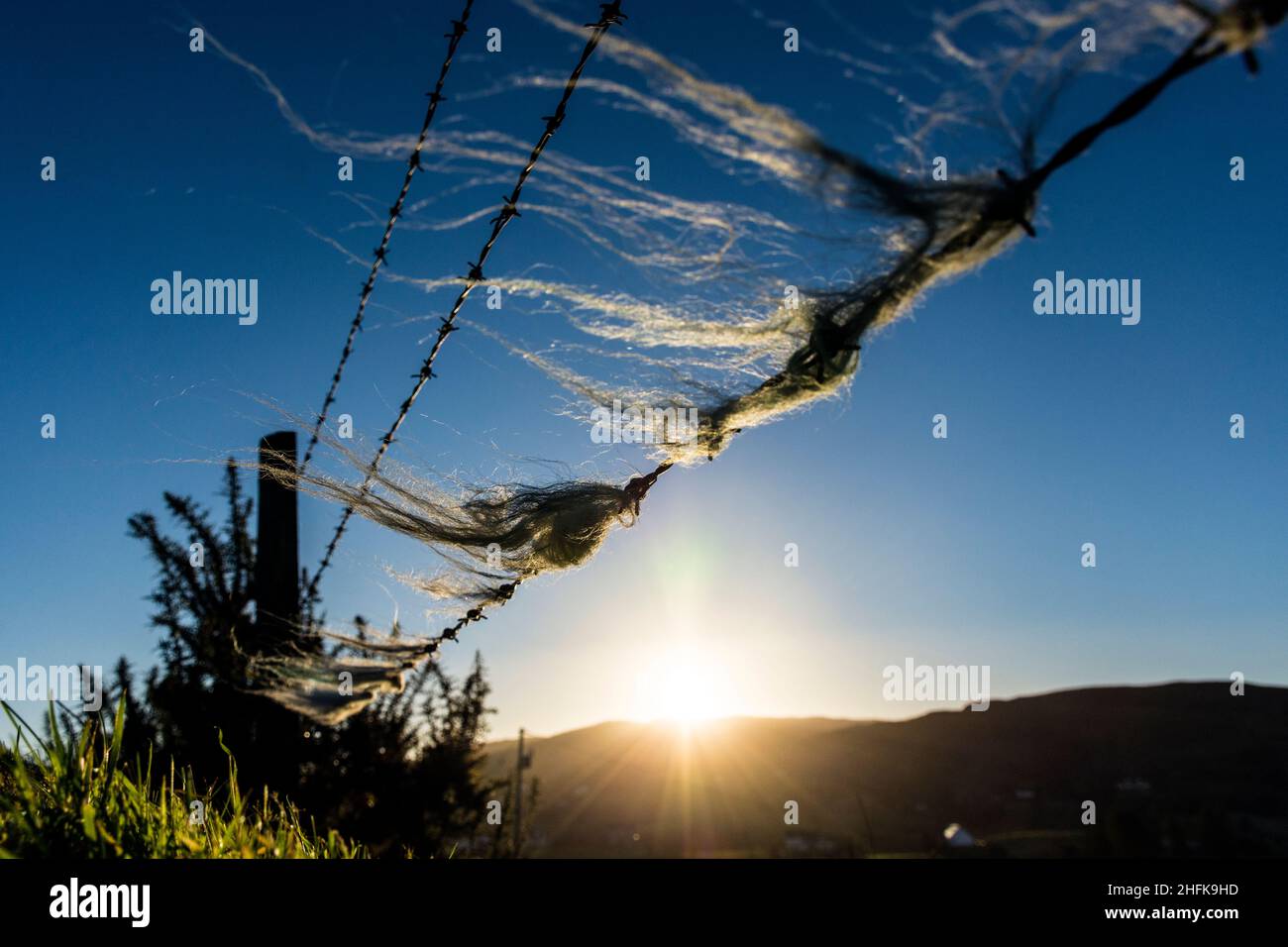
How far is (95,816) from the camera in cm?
272

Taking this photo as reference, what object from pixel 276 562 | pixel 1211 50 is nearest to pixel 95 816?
pixel 276 562

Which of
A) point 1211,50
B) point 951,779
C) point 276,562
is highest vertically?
point 1211,50

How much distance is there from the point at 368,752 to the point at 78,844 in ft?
20.5

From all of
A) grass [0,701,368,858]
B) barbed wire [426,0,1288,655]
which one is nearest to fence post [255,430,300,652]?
grass [0,701,368,858]

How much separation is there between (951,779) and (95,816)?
9750cm

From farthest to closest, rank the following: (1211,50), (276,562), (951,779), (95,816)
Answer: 1. (951,779)
2. (276,562)
3. (95,816)
4. (1211,50)

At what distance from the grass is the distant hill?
2053 inches

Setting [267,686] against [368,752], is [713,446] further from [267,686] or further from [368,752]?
[368,752]

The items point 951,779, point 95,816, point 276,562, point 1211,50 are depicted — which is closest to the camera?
point 1211,50

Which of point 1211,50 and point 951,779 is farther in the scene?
point 951,779

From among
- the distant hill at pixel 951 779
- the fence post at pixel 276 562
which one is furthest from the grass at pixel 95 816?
the distant hill at pixel 951 779

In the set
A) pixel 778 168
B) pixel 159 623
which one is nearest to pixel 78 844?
pixel 778 168

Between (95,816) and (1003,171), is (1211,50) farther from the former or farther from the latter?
(95,816)

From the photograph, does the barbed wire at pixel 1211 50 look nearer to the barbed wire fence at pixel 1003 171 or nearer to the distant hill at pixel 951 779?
the barbed wire fence at pixel 1003 171
